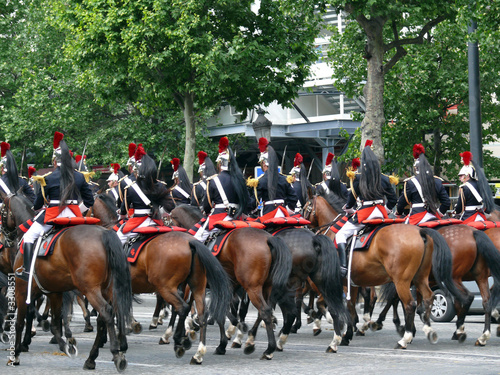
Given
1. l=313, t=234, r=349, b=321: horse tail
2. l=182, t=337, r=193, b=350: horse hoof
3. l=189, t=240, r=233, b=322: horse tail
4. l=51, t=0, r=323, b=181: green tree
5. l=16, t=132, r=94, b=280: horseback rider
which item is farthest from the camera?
l=51, t=0, r=323, b=181: green tree

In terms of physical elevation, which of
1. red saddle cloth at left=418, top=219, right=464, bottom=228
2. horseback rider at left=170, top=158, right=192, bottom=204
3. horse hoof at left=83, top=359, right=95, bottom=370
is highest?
horseback rider at left=170, top=158, right=192, bottom=204

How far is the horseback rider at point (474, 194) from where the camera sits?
1477 cm

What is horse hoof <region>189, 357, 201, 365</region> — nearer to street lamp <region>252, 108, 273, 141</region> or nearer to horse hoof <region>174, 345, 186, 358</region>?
horse hoof <region>174, 345, 186, 358</region>

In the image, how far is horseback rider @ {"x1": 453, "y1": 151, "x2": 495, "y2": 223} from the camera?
14.8m

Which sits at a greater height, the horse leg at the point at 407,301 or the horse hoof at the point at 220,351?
the horse leg at the point at 407,301

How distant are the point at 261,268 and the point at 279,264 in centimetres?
25

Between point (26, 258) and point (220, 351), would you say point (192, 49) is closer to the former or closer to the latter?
point (220, 351)

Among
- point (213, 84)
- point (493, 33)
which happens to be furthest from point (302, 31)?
point (493, 33)

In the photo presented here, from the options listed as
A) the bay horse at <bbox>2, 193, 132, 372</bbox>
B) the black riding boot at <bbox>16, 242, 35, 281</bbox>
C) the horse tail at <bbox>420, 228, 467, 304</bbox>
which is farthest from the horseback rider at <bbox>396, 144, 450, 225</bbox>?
the black riding boot at <bbox>16, 242, 35, 281</bbox>

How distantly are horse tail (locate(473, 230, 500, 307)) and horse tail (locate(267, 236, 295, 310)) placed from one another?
10.8 feet

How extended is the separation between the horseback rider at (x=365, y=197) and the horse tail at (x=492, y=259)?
1.54 meters

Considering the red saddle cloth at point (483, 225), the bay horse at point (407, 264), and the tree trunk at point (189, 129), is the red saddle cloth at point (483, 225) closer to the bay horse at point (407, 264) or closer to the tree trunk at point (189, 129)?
the bay horse at point (407, 264)

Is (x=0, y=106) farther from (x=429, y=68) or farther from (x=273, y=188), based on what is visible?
(x=273, y=188)

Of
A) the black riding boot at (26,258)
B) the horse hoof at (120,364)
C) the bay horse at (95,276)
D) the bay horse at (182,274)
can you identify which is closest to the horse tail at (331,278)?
the bay horse at (182,274)
